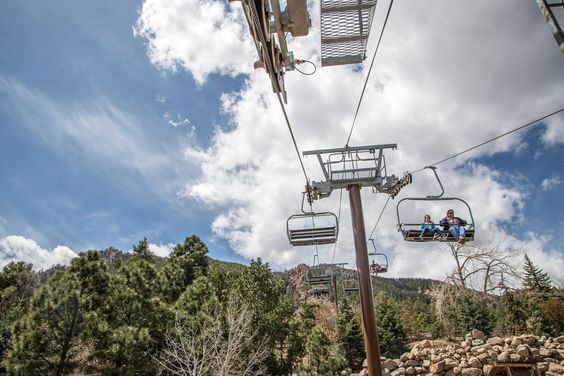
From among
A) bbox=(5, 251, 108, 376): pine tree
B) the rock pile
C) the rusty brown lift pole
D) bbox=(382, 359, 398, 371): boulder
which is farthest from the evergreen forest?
the rusty brown lift pole

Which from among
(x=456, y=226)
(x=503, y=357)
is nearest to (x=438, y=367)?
(x=503, y=357)

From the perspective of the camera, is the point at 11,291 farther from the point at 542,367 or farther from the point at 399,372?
the point at 542,367

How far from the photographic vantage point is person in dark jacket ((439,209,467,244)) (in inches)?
277

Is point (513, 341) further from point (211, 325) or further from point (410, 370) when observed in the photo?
point (211, 325)

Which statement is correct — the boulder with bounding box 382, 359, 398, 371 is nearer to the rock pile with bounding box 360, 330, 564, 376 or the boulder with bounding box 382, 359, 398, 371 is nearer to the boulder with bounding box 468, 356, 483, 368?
the rock pile with bounding box 360, 330, 564, 376

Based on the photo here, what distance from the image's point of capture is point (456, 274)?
22.0 m

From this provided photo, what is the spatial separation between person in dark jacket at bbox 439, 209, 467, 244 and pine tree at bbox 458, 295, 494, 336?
83.0 feet

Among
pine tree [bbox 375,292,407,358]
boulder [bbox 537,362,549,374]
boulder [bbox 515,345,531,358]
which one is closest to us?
boulder [bbox 537,362,549,374]

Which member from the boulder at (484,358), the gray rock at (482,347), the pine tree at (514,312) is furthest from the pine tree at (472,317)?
the boulder at (484,358)

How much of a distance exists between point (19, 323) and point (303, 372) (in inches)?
491

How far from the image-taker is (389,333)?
30.9 meters

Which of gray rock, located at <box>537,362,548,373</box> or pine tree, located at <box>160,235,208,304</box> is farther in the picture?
pine tree, located at <box>160,235,208,304</box>

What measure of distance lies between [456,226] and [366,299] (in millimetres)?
2610

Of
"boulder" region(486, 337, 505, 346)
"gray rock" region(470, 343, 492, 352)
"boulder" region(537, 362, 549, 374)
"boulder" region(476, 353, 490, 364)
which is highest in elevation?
A: "boulder" region(486, 337, 505, 346)
